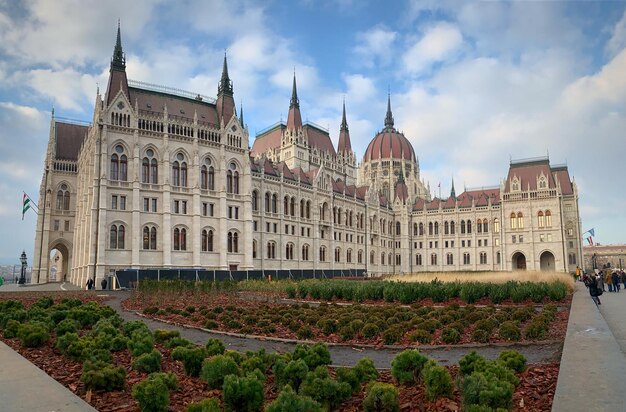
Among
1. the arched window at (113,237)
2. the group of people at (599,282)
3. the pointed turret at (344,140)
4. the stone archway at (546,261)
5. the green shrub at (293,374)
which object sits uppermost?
the pointed turret at (344,140)

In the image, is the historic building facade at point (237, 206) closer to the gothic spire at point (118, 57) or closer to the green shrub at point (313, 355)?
the gothic spire at point (118, 57)

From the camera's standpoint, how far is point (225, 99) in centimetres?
6259

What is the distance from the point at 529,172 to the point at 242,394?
324 feet

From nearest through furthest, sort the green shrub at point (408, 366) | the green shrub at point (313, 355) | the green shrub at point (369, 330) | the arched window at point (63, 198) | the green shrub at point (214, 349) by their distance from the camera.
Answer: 1. the green shrub at point (408, 366)
2. the green shrub at point (313, 355)
3. the green shrub at point (214, 349)
4. the green shrub at point (369, 330)
5. the arched window at point (63, 198)

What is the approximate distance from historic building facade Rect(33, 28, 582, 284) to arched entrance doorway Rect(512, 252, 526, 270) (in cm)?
28

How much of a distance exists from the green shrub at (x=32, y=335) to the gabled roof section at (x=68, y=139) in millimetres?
61353

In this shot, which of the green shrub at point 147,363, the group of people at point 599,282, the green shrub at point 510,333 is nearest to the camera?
the green shrub at point 147,363

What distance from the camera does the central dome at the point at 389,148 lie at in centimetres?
11988

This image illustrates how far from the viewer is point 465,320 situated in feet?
54.8

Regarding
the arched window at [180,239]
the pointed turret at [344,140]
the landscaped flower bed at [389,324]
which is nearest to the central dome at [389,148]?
the pointed turret at [344,140]

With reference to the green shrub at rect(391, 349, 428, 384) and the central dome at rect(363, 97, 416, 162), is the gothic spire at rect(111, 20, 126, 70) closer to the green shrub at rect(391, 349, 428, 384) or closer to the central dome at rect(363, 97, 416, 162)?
the green shrub at rect(391, 349, 428, 384)

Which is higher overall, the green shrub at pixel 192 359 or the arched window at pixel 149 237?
the arched window at pixel 149 237

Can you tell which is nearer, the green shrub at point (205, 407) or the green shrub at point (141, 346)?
the green shrub at point (205, 407)

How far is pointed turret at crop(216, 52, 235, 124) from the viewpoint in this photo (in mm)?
61938
